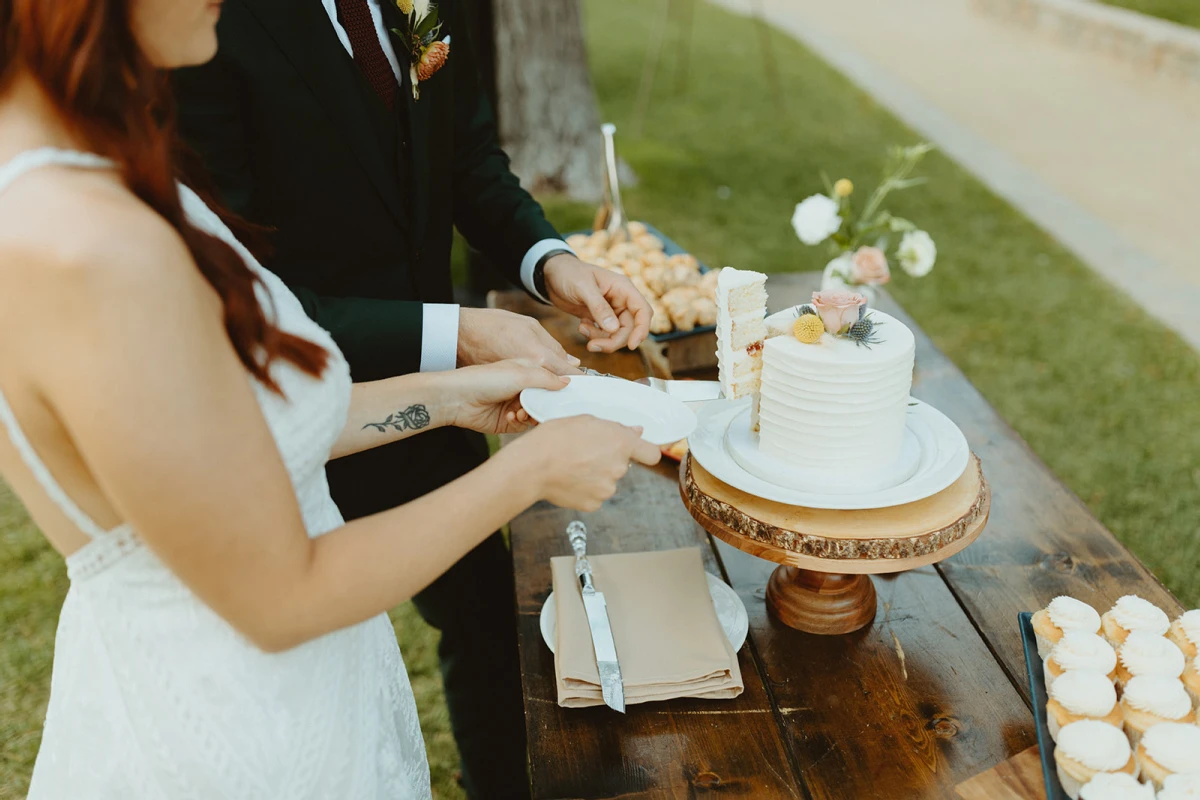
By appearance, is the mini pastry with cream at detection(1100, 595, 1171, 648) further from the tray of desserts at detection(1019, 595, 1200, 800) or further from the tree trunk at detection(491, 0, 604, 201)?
the tree trunk at detection(491, 0, 604, 201)

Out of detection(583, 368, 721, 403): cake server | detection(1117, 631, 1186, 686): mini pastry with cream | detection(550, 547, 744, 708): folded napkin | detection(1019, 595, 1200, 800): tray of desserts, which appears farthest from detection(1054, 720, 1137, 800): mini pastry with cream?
detection(583, 368, 721, 403): cake server

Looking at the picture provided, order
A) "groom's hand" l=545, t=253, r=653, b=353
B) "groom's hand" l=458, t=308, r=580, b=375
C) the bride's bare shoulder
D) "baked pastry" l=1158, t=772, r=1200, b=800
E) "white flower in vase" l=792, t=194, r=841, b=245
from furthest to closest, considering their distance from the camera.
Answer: "white flower in vase" l=792, t=194, r=841, b=245, "groom's hand" l=545, t=253, r=653, b=353, "groom's hand" l=458, t=308, r=580, b=375, "baked pastry" l=1158, t=772, r=1200, b=800, the bride's bare shoulder

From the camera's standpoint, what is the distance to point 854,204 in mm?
6328

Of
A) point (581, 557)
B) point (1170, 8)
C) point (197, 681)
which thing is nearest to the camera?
point (197, 681)

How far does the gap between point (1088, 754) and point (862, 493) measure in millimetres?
455

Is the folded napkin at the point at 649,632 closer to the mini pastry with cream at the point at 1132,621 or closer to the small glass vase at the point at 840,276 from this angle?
the mini pastry with cream at the point at 1132,621

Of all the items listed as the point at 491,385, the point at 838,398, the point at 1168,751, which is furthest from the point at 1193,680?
the point at 491,385

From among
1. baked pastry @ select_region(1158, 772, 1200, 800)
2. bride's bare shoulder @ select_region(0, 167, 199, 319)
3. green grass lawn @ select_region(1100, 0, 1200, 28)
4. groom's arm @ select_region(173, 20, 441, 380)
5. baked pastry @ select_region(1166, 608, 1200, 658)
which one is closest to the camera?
bride's bare shoulder @ select_region(0, 167, 199, 319)

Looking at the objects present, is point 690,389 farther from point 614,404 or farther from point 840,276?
point 840,276

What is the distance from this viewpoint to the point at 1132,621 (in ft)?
4.32

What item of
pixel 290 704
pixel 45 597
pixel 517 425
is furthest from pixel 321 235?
pixel 45 597

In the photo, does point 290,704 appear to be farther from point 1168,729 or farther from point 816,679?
point 1168,729

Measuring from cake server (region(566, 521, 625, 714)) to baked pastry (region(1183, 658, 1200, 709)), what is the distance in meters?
0.72

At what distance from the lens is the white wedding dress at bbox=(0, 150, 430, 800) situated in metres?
1.12
